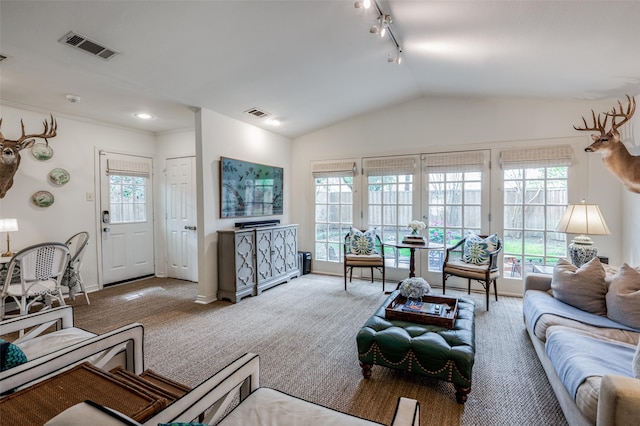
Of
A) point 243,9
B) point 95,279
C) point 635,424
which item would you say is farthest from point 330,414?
point 95,279

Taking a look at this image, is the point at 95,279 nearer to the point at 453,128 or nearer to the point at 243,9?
the point at 243,9

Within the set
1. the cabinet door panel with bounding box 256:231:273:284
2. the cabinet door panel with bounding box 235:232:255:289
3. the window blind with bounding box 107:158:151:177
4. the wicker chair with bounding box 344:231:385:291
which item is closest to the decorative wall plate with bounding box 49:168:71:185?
the window blind with bounding box 107:158:151:177

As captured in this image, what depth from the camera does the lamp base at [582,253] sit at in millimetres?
3123

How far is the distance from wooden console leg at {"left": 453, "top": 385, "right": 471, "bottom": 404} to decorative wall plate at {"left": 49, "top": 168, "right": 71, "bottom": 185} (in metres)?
5.15

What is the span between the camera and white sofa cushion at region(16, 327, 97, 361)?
70.5 inches

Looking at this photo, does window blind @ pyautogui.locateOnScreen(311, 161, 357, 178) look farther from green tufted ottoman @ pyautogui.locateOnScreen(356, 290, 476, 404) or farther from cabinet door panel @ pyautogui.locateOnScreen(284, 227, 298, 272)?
green tufted ottoman @ pyautogui.locateOnScreen(356, 290, 476, 404)

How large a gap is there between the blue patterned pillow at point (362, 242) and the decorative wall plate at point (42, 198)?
4185 millimetres

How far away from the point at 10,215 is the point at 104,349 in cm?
343

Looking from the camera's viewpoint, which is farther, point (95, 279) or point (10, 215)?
point (95, 279)

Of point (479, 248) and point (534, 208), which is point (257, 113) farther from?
point (534, 208)

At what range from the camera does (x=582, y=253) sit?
3.15 metres

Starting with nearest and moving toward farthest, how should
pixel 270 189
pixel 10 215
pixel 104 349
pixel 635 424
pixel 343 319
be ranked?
pixel 635 424 → pixel 104 349 → pixel 343 319 → pixel 10 215 → pixel 270 189

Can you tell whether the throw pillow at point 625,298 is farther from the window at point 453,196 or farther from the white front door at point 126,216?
the white front door at point 126,216

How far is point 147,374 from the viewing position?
5.25 ft
